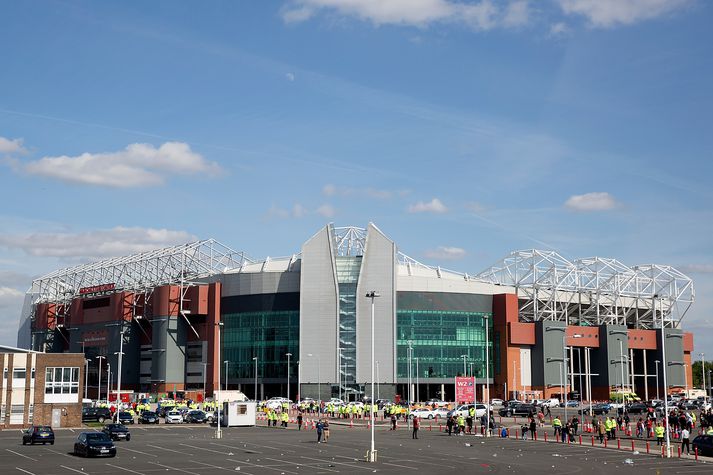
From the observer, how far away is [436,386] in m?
166

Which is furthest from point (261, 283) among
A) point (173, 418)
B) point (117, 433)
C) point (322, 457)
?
point (322, 457)

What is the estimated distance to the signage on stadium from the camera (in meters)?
181

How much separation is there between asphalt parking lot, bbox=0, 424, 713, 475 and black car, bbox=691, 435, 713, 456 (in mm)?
3806

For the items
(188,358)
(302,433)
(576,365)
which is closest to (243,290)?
(188,358)

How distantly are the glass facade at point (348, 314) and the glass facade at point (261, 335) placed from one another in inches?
367

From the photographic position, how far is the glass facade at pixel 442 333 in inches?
6417

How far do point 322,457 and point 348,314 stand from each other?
106 m

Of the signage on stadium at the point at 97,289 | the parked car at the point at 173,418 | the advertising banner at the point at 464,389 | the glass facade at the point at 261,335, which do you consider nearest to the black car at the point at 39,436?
the parked car at the point at 173,418

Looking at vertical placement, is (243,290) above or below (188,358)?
above

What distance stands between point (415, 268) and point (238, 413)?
86.9 m

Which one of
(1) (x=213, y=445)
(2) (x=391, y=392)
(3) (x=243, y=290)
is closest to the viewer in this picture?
(1) (x=213, y=445)

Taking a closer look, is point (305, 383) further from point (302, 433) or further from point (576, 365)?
point (302, 433)

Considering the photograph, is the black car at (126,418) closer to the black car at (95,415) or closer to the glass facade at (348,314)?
the black car at (95,415)

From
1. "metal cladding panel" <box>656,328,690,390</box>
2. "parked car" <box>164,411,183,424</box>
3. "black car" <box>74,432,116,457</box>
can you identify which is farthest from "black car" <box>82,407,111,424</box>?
"metal cladding panel" <box>656,328,690,390</box>
